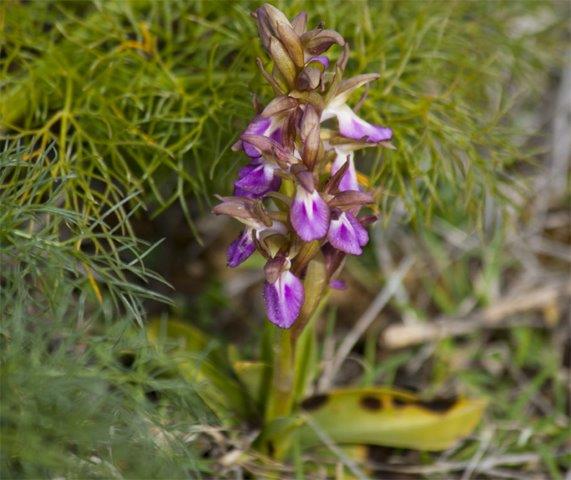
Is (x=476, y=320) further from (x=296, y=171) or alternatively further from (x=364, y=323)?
(x=296, y=171)

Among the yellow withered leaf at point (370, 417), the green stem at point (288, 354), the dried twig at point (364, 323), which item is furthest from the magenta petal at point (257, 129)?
the dried twig at point (364, 323)

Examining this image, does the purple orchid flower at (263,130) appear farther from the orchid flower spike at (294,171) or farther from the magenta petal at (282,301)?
the magenta petal at (282,301)

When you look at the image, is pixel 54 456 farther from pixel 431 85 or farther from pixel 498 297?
pixel 498 297

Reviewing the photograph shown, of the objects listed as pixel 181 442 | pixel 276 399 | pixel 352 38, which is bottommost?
pixel 276 399

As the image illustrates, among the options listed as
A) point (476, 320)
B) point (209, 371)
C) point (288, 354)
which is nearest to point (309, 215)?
point (288, 354)

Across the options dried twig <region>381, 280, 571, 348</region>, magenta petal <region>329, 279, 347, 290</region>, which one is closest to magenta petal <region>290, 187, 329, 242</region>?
magenta petal <region>329, 279, 347, 290</region>

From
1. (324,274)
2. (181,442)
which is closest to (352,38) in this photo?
(324,274)

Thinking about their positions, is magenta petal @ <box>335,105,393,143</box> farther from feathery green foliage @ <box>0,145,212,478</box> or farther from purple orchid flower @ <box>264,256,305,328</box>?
feathery green foliage @ <box>0,145,212,478</box>
